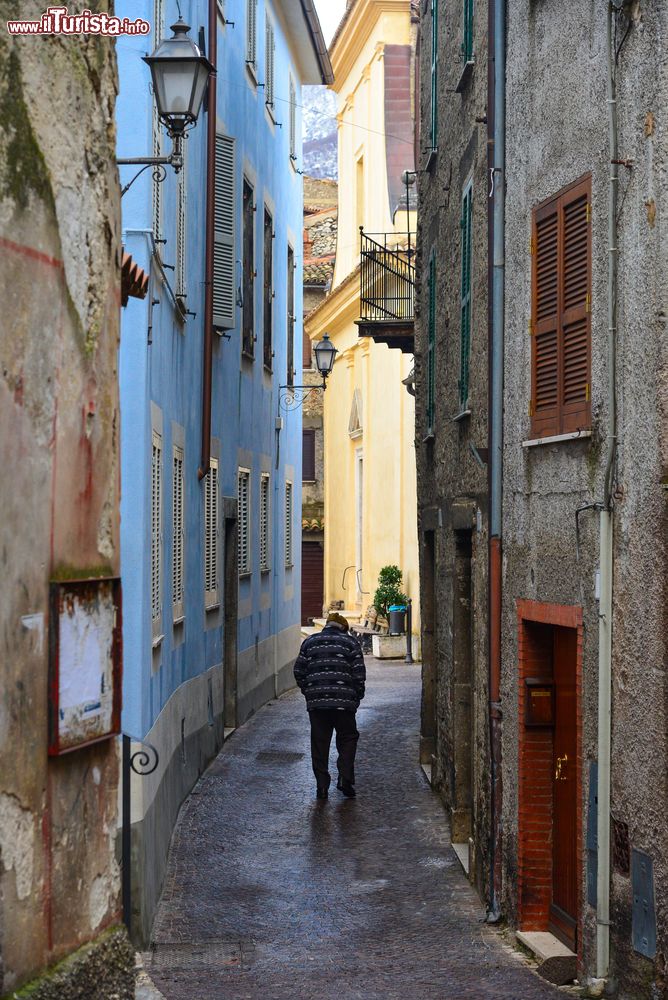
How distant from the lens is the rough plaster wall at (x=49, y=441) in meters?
4.69

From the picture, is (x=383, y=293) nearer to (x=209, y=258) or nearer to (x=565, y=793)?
(x=209, y=258)

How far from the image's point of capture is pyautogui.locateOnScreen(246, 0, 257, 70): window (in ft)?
64.3

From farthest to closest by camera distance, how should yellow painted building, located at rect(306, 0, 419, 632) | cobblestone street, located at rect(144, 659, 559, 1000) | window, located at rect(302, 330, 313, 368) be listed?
1. window, located at rect(302, 330, 313, 368)
2. yellow painted building, located at rect(306, 0, 419, 632)
3. cobblestone street, located at rect(144, 659, 559, 1000)

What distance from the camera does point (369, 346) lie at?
3256 centimetres

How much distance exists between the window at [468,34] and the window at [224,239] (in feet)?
12.1

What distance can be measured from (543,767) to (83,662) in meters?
5.44

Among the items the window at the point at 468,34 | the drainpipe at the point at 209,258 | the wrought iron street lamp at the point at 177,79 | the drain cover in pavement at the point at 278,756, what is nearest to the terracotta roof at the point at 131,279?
the wrought iron street lamp at the point at 177,79

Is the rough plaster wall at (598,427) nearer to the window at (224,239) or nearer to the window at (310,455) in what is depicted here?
the window at (224,239)

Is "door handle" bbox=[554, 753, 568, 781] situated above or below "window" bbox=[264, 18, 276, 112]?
below

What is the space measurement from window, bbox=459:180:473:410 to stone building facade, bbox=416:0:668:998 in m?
0.04

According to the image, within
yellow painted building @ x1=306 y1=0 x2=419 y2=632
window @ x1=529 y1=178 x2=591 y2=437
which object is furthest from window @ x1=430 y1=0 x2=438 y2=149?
yellow painted building @ x1=306 y1=0 x2=419 y2=632

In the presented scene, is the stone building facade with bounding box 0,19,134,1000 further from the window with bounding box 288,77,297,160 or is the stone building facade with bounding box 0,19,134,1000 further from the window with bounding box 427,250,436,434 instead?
the window with bounding box 288,77,297,160

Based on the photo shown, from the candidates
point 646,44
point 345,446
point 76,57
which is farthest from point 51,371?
point 345,446

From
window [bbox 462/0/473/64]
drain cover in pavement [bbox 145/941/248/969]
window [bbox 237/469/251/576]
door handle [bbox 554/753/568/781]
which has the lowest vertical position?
drain cover in pavement [bbox 145/941/248/969]
